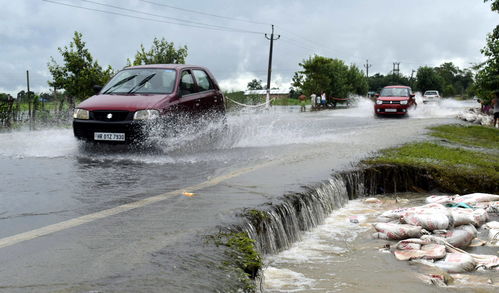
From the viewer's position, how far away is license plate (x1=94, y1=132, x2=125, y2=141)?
382 inches

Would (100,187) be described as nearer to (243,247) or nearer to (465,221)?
(243,247)

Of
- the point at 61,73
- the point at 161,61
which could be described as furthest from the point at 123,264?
the point at 161,61

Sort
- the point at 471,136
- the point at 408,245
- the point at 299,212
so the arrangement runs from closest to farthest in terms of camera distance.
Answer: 1. the point at 408,245
2. the point at 299,212
3. the point at 471,136

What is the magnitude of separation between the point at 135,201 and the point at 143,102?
445cm

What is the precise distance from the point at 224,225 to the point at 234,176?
291 cm

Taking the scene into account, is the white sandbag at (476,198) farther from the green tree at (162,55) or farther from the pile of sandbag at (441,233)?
the green tree at (162,55)

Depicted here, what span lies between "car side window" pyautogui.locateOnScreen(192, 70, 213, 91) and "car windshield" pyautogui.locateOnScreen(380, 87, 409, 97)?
19.6 meters

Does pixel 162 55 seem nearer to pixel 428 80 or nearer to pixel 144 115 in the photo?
pixel 144 115

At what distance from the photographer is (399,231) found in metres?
5.92

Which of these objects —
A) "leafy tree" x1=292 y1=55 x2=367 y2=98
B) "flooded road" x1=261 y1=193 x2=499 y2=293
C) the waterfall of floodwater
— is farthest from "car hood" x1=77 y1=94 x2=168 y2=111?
"leafy tree" x1=292 y1=55 x2=367 y2=98

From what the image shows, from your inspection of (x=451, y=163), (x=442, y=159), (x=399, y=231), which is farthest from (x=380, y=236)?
(x=442, y=159)

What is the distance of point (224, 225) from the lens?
4746mm

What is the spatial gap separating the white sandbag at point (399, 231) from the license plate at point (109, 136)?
5254mm

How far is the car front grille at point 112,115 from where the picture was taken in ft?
31.9
